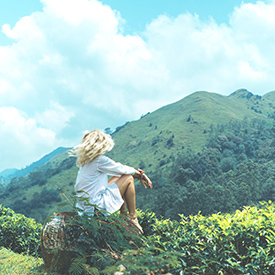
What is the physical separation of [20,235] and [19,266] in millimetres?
2183

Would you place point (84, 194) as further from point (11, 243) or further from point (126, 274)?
point (11, 243)

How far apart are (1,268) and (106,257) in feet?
6.61

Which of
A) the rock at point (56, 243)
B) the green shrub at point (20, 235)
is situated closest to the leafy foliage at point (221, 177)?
the green shrub at point (20, 235)

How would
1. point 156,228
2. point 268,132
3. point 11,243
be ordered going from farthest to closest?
point 268,132 → point 11,243 → point 156,228

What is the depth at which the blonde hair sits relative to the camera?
4.84 metres

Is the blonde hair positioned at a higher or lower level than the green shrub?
higher

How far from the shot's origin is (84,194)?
4977 millimetres

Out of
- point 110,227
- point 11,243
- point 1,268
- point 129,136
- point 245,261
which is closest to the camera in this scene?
point 245,261

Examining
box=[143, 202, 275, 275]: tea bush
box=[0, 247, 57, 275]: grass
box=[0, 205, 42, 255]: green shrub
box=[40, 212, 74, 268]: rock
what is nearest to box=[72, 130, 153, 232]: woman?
box=[40, 212, 74, 268]: rock

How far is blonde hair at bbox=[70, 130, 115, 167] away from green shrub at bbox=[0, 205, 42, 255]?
3.28 meters

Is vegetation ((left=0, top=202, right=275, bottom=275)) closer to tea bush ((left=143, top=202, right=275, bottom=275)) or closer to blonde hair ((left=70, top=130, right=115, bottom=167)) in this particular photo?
tea bush ((left=143, top=202, right=275, bottom=275))

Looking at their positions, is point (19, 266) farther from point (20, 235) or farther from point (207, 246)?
point (207, 246)

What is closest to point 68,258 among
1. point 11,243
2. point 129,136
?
point 11,243

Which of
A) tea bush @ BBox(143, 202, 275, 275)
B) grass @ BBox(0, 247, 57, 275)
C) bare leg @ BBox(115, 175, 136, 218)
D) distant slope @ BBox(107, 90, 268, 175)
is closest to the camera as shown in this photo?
tea bush @ BBox(143, 202, 275, 275)
